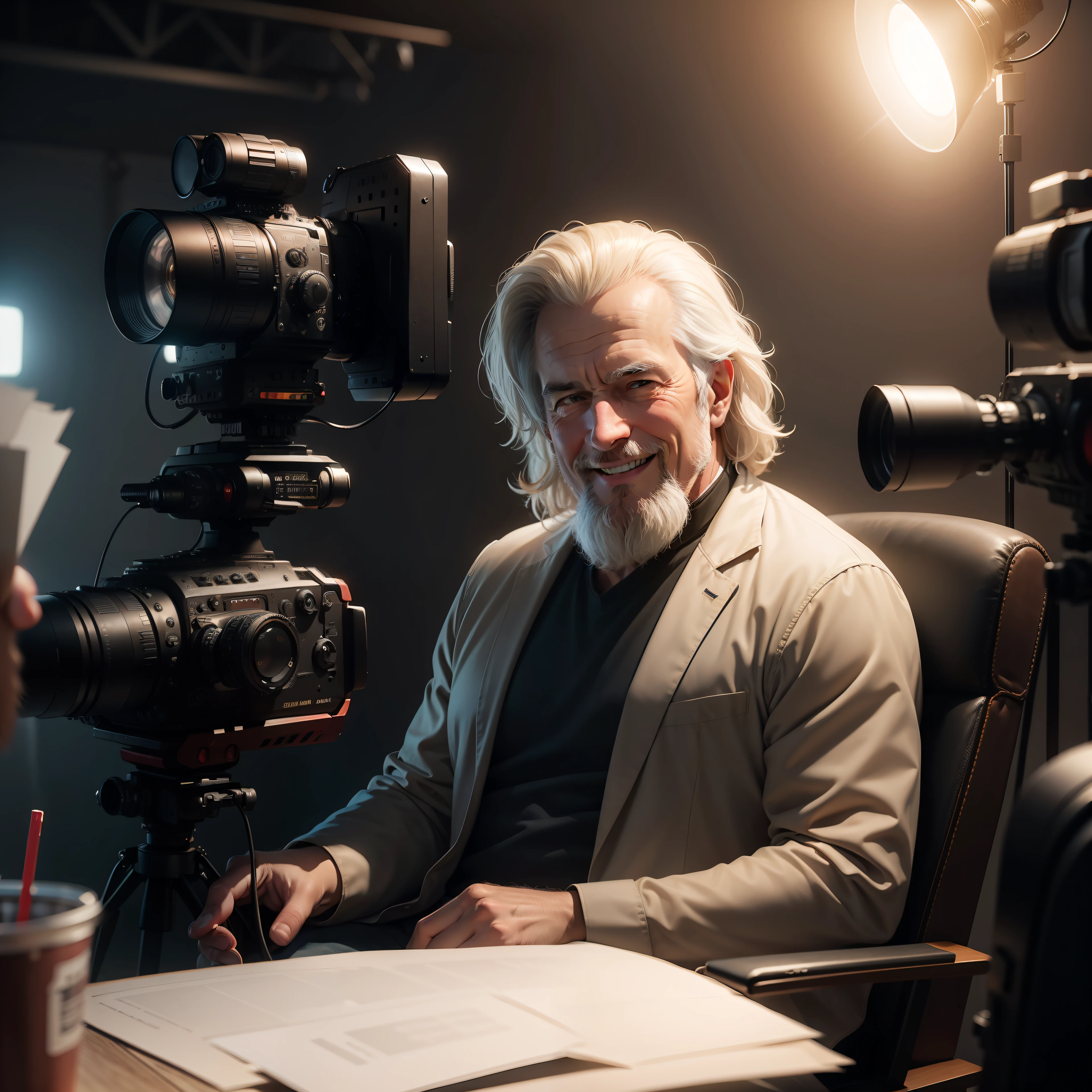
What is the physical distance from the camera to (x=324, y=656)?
137 cm

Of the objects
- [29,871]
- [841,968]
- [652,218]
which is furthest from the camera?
[652,218]

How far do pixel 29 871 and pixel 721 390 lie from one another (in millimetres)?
1392

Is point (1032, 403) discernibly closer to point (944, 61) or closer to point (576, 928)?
point (576, 928)

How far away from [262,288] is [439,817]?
32.8 inches

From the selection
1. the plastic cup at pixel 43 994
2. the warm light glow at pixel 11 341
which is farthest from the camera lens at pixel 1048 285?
the warm light glow at pixel 11 341

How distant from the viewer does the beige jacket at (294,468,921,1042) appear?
1216 millimetres

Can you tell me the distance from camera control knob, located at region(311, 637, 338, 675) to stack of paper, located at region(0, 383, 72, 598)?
100 cm

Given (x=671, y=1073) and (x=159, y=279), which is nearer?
(x=671, y=1073)

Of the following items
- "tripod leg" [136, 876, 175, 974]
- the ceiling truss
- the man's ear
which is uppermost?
the ceiling truss

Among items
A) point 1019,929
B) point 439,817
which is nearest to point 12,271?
point 439,817

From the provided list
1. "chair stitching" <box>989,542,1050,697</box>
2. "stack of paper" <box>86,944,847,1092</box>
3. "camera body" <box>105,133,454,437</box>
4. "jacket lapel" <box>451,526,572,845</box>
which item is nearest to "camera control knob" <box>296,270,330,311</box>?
"camera body" <box>105,133,454,437</box>

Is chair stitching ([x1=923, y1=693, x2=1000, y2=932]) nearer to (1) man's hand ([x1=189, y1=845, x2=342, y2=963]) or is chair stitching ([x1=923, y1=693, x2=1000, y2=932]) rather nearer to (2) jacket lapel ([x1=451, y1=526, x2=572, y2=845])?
(2) jacket lapel ([x1=451, y1=526, x2=572, y2=845])

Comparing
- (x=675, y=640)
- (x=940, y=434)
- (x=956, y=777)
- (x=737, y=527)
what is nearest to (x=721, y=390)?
(x=737, y=527)

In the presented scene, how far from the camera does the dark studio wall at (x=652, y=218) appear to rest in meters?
2.28
